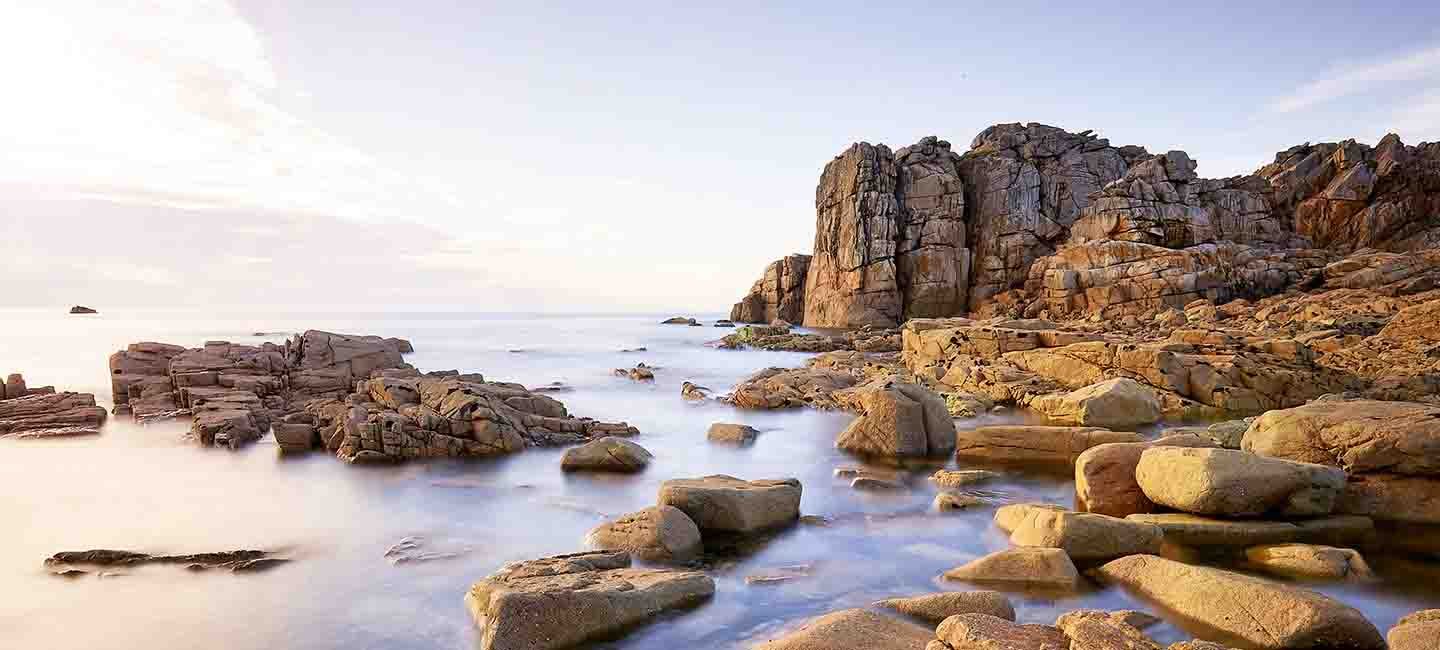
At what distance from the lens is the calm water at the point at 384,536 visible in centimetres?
770

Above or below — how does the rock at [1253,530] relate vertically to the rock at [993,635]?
below

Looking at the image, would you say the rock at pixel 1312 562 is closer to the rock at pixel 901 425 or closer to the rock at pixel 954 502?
the rock at pixel 954 502

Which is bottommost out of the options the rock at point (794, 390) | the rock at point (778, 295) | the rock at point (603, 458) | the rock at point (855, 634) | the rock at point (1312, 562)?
the rock at point (1312, 562)

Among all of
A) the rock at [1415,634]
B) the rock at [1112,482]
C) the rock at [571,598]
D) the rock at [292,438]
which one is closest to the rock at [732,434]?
the rock at [1112,482]

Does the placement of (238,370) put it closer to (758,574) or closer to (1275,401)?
(758,574)

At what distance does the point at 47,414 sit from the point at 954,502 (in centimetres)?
2493

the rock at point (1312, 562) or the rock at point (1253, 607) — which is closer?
the rock at point (1253, 607)

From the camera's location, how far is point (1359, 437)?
10320mm

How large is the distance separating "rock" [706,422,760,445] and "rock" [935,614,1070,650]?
41.7ft

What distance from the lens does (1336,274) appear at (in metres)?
38.5

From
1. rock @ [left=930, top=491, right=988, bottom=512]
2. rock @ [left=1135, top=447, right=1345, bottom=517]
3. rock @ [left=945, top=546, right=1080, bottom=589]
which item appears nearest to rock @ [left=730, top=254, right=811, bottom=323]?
rock @ [left=930, top=491, right=988, bottom=512]

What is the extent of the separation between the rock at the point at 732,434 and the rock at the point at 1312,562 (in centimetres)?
1142

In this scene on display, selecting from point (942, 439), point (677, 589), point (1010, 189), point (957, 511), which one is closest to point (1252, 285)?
point (1010, 189)

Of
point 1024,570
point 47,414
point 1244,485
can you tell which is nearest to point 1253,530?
point 1244,485
